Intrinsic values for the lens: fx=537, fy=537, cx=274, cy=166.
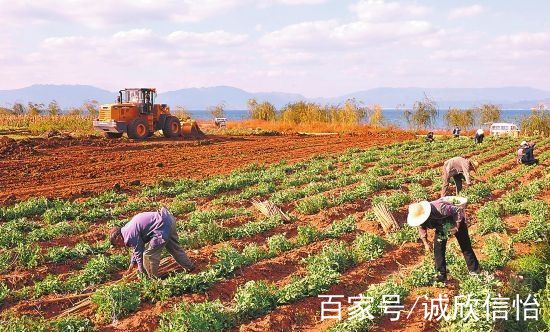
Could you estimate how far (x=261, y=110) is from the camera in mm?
47469

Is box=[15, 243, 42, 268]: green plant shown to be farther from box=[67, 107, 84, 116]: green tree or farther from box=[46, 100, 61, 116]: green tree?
box=[67, 107, 84, 116]: green tree

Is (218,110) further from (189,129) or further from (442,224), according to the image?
(442,224)

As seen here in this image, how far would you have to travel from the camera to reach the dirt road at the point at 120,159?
1689 cm

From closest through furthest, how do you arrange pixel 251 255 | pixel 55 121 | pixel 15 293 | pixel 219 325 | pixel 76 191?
pixel 219 325 < pixel 15 293 < pixel 251 255 < pixel 76 191 < pixel 55 121

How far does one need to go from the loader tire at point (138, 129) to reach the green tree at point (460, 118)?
89.0ft

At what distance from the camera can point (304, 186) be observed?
16.2m

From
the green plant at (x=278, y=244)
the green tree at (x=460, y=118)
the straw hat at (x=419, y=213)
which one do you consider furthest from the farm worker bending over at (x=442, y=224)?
the green tree at (x=460, y=118)

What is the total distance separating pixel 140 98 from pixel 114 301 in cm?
2245

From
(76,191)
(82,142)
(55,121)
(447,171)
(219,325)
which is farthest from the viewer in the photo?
(55,121)

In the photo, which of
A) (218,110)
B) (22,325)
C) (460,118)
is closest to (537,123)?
(460,118)

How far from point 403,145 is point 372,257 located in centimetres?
1925

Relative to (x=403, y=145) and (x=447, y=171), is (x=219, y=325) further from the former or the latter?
(x=403, y=145)

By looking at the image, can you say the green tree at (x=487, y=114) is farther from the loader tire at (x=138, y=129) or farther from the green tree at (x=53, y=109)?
the green tree at (x=53, y=109)

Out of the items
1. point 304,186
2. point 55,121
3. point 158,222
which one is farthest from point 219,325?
point 55,121
